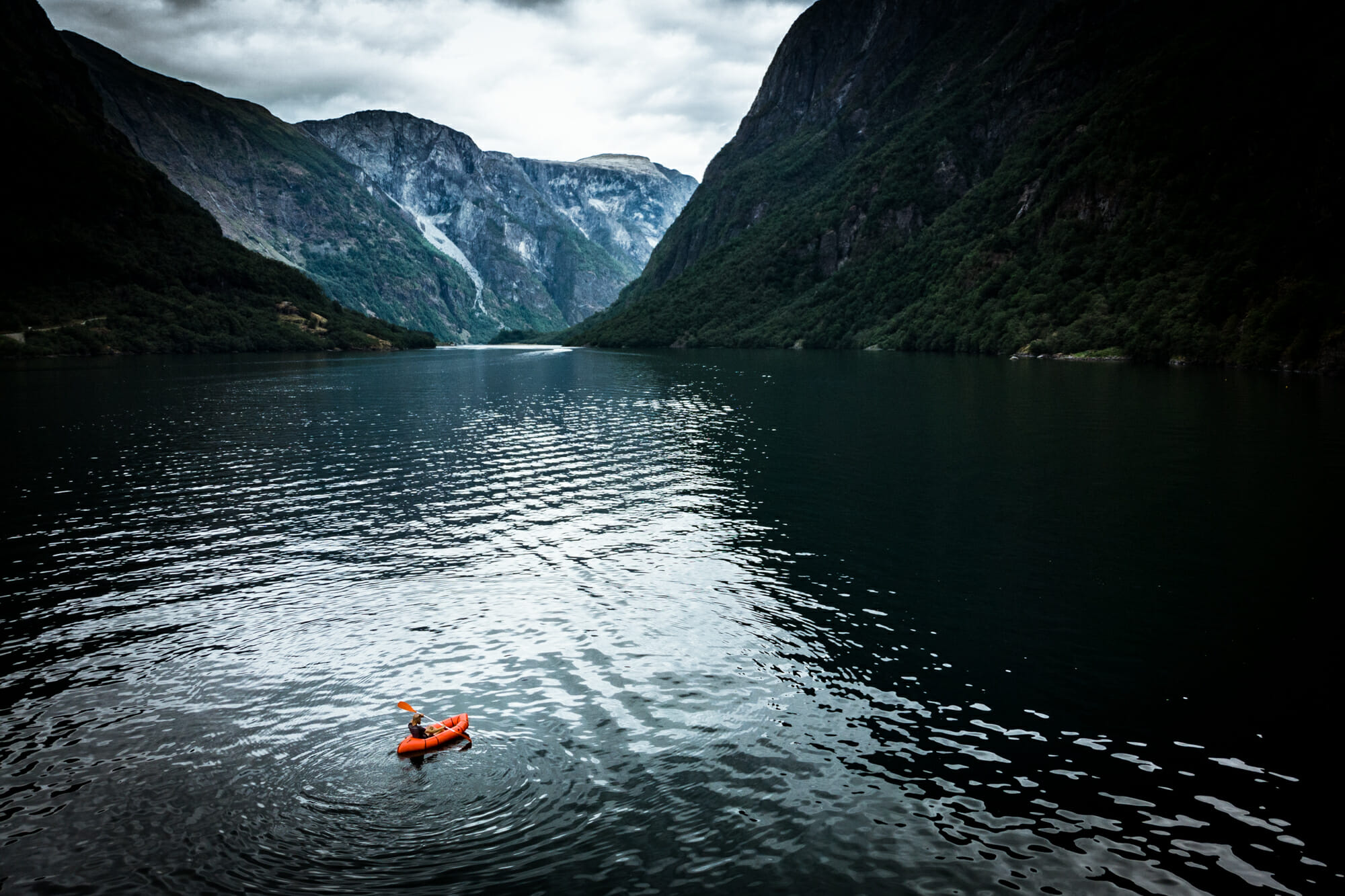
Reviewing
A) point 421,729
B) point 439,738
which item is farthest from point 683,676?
point 421,729

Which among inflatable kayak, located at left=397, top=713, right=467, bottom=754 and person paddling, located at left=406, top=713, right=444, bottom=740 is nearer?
inflatable kayak, located at left=397, top=713, right=467, bottom=754

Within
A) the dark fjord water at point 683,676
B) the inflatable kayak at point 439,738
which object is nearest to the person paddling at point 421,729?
the inflatable kayak at point 439,738

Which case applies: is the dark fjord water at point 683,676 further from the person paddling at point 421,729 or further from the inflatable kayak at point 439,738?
the person paddling at point 421,729

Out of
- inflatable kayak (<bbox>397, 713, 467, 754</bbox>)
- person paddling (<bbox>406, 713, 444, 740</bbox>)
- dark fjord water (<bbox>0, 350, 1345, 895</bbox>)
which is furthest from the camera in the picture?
person paddling (<bbox>406, 713, 444, 740</bbox>)

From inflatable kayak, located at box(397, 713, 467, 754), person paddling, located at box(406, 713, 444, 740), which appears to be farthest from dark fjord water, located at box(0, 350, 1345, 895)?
person paddling, located at box(406, 713, 444, 740)

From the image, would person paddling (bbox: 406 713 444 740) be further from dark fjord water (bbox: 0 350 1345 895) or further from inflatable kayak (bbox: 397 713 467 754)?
dark fjord water (bbox: 0 350 1345 895)

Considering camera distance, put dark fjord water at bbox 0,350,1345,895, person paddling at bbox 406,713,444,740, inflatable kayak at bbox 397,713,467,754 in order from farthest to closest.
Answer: person paddling at bbox 406,713,444,740 → inflatable kayak at bbox 397,713,467,754 → dark fjord water at bbox 0,350,1345,895

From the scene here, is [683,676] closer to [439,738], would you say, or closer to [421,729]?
[439,738]
